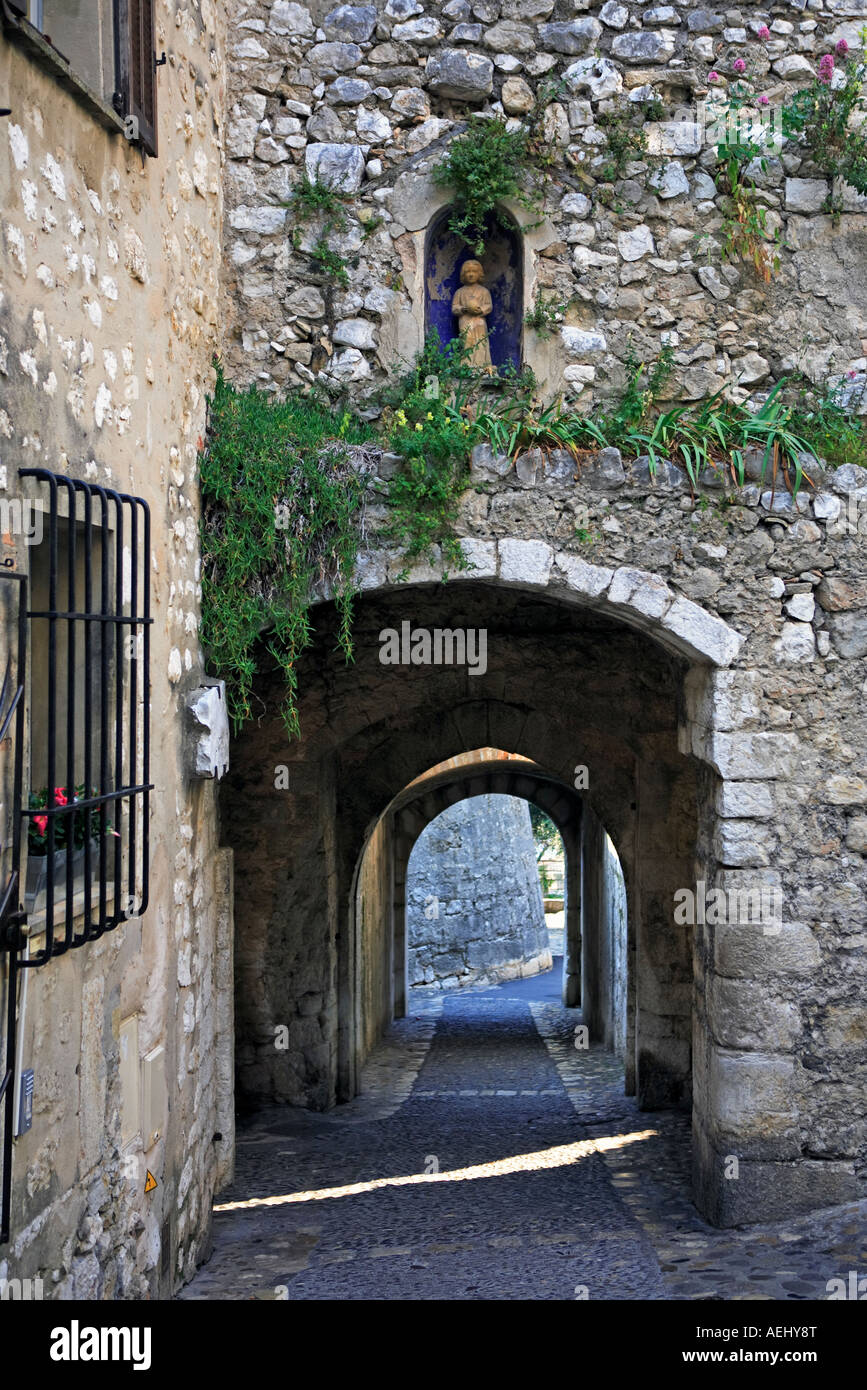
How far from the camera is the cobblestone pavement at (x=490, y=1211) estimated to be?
195 inches

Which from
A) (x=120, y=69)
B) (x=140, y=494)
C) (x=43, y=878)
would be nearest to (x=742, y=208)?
(x=120, y=69)

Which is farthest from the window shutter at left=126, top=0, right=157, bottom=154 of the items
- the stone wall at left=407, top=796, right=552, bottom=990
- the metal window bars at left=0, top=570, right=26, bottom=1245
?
the stone wall at left=407, top=796, right=552, bottom=990

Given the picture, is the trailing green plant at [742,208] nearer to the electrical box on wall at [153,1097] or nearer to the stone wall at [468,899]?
the electrical box on wall at [153,1097]

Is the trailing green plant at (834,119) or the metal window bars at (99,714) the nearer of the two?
the metal window bars at (99,714)

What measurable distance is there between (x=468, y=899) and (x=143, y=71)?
46.9 ft

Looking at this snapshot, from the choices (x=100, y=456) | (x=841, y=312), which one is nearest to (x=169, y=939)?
(x=100, y=456)

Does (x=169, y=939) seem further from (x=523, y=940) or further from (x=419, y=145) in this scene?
(x=523, y=940)

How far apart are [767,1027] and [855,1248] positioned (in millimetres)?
902

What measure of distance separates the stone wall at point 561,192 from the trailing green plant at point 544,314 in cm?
3

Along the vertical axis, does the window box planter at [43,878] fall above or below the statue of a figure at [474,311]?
below

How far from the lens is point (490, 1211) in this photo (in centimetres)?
605

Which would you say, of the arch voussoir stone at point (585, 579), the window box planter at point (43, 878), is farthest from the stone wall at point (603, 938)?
the window box planter at point (43, 878)

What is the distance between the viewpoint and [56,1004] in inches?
134

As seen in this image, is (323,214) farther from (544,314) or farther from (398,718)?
(398,718)
